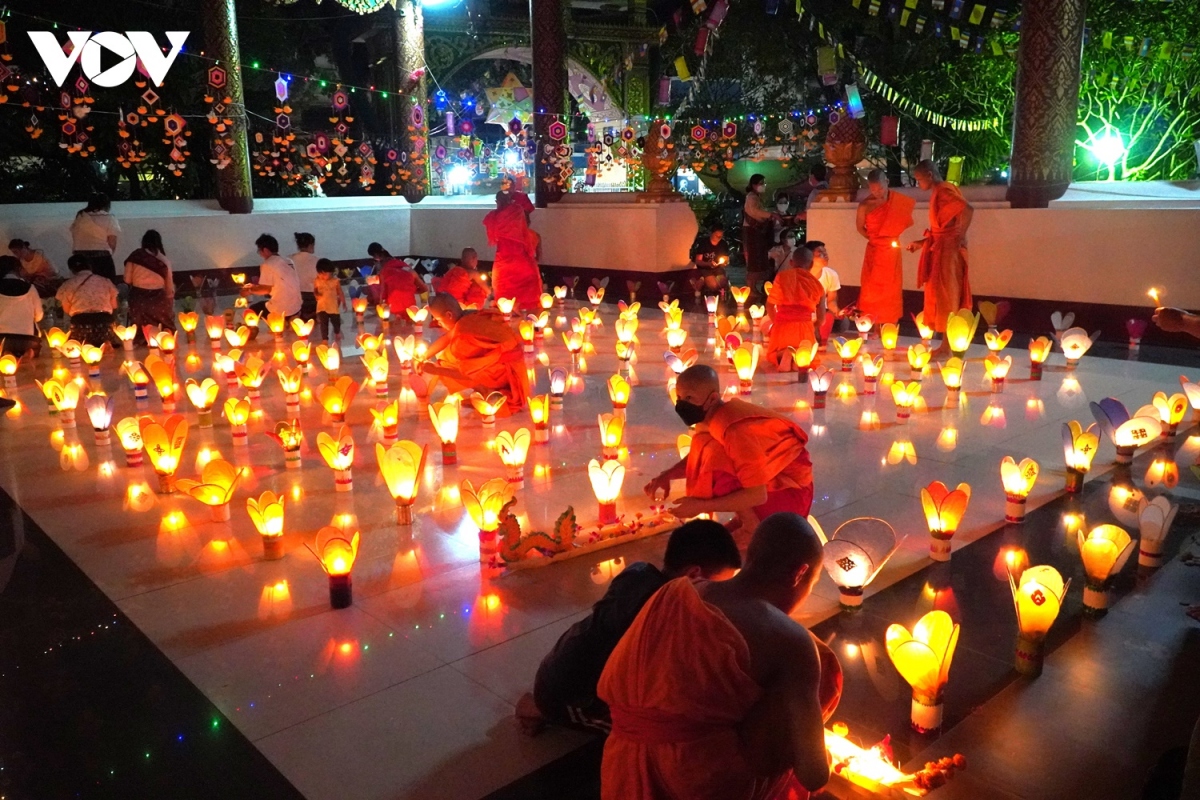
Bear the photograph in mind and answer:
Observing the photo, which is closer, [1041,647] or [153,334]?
[1041,647]

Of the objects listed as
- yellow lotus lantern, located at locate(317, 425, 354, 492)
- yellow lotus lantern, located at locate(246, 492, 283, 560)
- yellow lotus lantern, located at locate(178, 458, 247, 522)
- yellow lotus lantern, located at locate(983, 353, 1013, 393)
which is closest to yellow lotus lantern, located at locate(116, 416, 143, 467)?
yellow lotus lantern, located at locate(178, 458, 247, 522)

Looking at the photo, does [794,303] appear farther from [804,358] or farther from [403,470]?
[403,470]

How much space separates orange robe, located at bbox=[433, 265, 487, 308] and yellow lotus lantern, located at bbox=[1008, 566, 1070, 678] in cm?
652

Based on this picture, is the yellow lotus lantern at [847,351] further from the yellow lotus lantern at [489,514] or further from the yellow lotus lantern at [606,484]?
the yellow lotus lantern at [489,514]

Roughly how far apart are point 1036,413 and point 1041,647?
372 centimetres

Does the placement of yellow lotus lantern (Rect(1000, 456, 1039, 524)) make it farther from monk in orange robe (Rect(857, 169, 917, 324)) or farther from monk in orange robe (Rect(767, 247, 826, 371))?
monk in orange robe (Rect(857, 169, 917, 324))

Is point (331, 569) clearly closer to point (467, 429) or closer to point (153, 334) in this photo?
point (467, 429)

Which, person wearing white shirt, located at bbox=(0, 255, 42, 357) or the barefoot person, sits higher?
person wearing white shirt, located at bbox=(0, 255, 42, 357)

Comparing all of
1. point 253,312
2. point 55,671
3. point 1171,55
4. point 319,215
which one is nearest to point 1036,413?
point 55,671

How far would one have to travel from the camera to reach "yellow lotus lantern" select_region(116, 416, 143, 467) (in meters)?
5.54

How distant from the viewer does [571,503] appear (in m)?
4.91

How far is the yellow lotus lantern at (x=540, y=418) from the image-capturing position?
6055 millimetres

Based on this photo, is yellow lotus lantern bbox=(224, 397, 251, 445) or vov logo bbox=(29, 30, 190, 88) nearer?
yellow lotus lantern bbox=(224, 397, 251, 445)

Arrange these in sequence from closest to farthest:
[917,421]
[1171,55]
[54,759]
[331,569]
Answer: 1. [54,759]
2. [331,569]
3. [917,421]
4. [1171,55]
